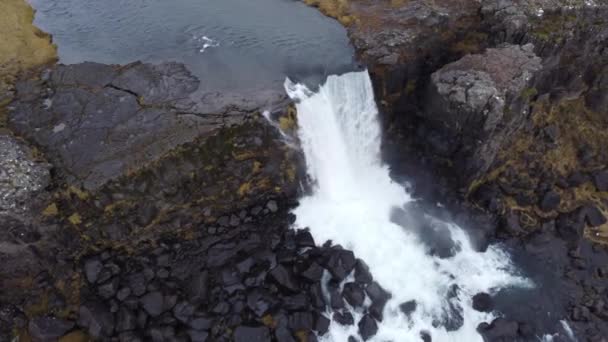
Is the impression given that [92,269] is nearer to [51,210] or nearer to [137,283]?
[137,283]

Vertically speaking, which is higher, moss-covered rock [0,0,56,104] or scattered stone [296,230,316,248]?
moss-covered rock [0,0,56,104]

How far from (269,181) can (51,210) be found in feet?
29.0

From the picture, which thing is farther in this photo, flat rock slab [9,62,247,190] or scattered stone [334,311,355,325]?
scattered stone [334,311,355,325]

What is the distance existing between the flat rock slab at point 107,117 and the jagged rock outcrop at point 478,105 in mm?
9756

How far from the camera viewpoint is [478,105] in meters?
17.1

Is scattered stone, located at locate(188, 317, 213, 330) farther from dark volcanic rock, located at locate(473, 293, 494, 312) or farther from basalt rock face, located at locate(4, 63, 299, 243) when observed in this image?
dark volcanic rock, located at locate(473, 293, 494, 312)

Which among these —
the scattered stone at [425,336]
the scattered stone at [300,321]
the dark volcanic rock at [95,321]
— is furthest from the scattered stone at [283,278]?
the dark volcanic rock at [95,321]

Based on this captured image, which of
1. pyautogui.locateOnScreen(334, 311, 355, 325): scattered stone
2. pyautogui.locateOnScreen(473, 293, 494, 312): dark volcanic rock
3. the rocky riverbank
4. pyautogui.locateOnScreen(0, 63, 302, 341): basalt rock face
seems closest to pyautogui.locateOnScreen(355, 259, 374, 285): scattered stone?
pyautogui.locateOnScreen(334, 311, 355, 325): scattered stone

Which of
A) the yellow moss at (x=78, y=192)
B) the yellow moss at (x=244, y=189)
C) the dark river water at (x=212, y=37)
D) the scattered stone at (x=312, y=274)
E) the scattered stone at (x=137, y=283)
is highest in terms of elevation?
the dark river water at (x=212, y=37)

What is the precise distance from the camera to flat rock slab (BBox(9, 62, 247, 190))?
15.5 m

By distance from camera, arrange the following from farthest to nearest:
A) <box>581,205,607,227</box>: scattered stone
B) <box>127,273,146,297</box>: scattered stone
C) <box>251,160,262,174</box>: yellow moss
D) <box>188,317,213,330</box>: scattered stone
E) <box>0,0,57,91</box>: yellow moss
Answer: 1. <box>581,205,607,227</box>: scattered stone
2. <box>0,0,57,91</box>: yellow moss
3. <box>251,160,262,174</box>: yellow moss
4. <box>127,273,146,297</box>: scattered stone
5. <box>188,317,213,330</box>: scattered stone

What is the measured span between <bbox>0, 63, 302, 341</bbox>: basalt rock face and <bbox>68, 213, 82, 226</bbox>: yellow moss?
0.03 metres

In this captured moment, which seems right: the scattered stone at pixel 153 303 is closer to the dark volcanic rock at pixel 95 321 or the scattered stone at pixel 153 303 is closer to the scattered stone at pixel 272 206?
the dark volcanic rock at pixel 95 321

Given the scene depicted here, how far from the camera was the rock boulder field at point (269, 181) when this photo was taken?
15078mm
